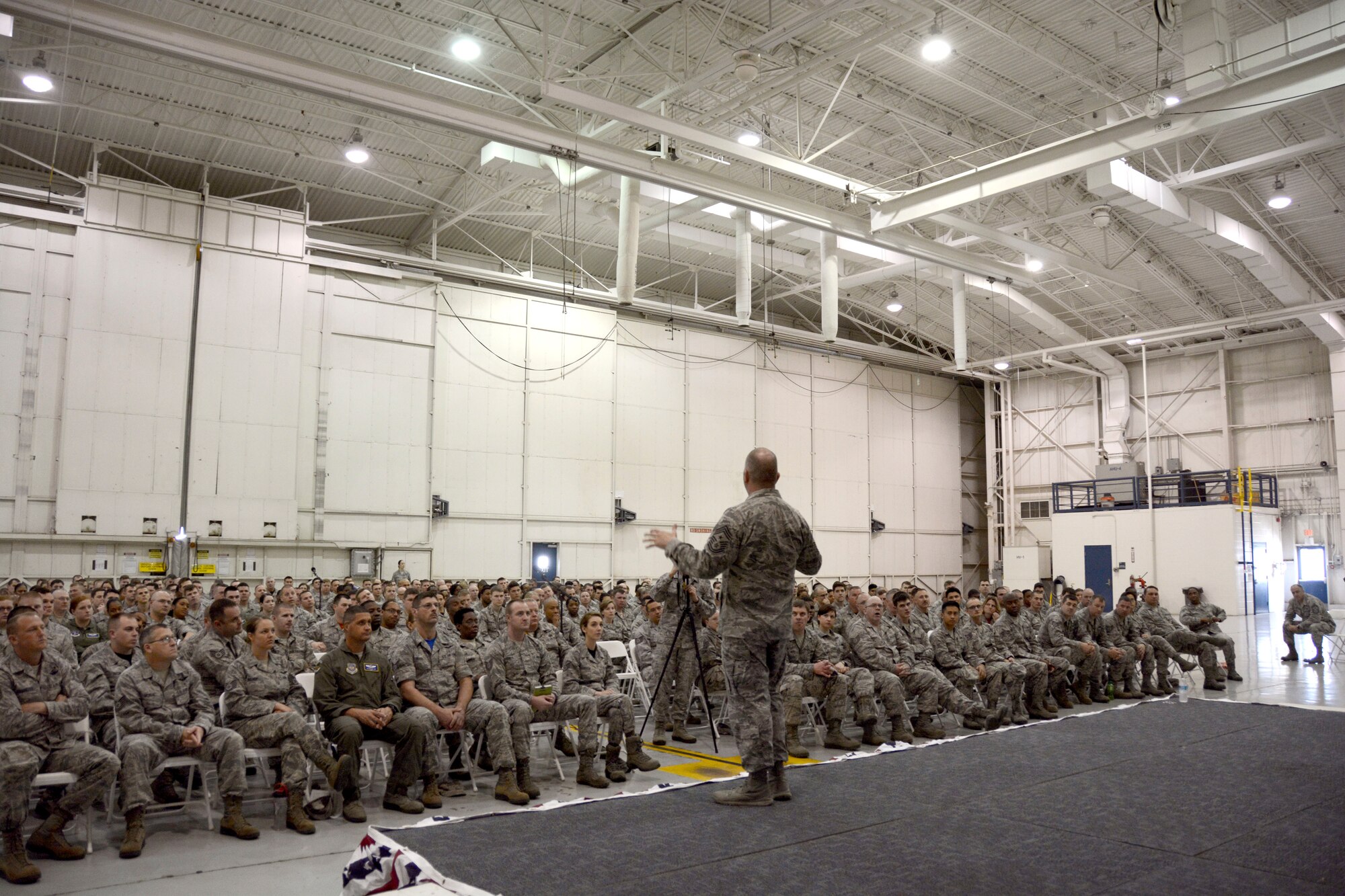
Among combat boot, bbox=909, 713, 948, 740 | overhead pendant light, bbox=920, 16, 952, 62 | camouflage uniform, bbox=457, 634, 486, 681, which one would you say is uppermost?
overhead pendant light, bbox=920, 16, 952, 62

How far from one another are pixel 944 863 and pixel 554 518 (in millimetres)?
18878

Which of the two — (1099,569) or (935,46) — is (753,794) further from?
(1099,569)

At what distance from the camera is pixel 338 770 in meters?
5.98

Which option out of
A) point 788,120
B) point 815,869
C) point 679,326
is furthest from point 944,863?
point 679,326

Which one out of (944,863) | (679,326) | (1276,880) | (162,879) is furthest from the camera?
(679,326)

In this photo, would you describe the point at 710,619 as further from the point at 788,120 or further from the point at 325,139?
the point at 325,139

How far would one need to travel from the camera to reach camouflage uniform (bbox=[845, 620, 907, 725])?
862 centimetres

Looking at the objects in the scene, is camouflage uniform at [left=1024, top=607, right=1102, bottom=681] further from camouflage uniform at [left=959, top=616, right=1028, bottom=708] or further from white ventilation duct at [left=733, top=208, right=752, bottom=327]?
white ventilation duct at [left=733, top=208, right=752, bottom=327]

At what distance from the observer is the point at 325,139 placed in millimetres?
17672

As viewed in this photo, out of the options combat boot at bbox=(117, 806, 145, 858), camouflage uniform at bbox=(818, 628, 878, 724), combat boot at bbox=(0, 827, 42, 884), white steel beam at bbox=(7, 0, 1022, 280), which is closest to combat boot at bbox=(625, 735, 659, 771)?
camouflage uniform at bbox=(818, 628, 878, 724)

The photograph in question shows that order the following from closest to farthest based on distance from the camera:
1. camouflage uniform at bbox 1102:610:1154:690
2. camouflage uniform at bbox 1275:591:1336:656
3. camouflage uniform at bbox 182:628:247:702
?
1. camouflage uniform at bbox 182:628:247:702
2. camouflage uniform at bbox 1102:610:1154:690
3. camouflage uniform at bbox 1275:591:1336:656

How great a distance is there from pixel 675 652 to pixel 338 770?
157 inches

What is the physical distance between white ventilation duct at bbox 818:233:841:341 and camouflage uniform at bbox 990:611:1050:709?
7.82m

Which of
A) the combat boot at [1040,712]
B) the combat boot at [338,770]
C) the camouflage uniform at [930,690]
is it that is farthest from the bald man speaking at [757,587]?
the combat boot at [1040,712]
